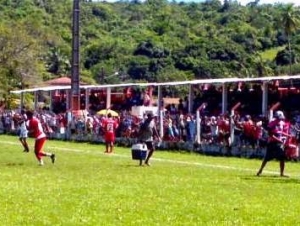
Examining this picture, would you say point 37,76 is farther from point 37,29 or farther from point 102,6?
point 102,6

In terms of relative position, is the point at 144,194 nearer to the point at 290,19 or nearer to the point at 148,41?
the point at 290,19

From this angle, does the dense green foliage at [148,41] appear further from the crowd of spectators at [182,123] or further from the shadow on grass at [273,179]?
the shadow on grass at [273,179]

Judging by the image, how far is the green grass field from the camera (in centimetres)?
1459

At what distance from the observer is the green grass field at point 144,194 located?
47.9 feet

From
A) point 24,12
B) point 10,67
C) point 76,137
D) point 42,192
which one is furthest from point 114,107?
point 24,12

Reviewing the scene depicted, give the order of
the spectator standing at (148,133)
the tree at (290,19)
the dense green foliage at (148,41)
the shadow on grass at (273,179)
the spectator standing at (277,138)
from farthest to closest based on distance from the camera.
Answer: the tree at (290,19), the dense green foliage at (148,41), the spectator standing at (148,133), the spectator standing at (277,138), the shadow on grass at (273,179)

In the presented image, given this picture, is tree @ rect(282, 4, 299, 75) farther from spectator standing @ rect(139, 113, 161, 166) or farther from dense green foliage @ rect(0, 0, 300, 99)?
spectator standing @ rect(139, 113, 161, 166)

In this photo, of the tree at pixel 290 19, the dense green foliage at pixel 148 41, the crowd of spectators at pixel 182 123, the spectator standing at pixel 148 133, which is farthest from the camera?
the tree at pixel 290 19

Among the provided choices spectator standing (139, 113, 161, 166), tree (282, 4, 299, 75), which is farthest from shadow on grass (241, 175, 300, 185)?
tree (282, 4, 299, 75)

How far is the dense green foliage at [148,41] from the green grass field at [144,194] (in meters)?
58.8

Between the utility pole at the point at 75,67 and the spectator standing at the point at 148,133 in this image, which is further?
the utility pole at the point at 75,67

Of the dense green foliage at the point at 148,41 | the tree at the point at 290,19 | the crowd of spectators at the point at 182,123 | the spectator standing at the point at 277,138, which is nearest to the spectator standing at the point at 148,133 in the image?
the spectator standing at the point at 277,138

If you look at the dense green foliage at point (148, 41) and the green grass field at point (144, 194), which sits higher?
the dense green foliage at point (148, 41)

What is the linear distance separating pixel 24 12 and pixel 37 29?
51251 millimetres
